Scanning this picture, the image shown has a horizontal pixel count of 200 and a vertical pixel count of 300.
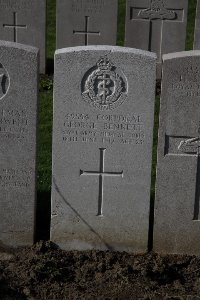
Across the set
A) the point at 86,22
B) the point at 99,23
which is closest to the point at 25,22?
the point at 86,22

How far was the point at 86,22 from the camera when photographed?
11.9 meters

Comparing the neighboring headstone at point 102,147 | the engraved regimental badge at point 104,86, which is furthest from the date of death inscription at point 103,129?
the engraved regimental badge at point 104,86

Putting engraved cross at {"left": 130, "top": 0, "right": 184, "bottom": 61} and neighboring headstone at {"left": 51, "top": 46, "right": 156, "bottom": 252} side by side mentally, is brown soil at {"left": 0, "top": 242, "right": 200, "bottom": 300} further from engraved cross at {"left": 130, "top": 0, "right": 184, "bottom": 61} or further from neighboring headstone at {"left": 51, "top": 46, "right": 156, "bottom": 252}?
engraved cross at {"left": 130, "top": 0, "right": 184, "bottom": 61}

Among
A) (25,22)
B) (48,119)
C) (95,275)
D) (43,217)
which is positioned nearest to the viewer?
(95,275)

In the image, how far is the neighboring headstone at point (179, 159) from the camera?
596 centimetres

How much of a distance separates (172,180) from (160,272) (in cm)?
83

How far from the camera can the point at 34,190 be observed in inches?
248

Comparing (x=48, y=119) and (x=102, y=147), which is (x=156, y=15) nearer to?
(x=48, y=119)

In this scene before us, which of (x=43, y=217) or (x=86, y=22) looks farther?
(x=86, y=22)

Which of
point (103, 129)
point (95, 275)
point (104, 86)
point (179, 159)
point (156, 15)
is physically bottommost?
point (95, 275)

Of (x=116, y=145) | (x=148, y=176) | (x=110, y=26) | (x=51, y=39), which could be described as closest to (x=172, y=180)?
(x=148, y=176)

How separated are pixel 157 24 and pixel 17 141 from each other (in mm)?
6279

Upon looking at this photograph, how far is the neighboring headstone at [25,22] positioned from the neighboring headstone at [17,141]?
19.4 feet

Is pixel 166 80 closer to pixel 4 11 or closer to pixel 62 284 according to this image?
pixel 62 284
